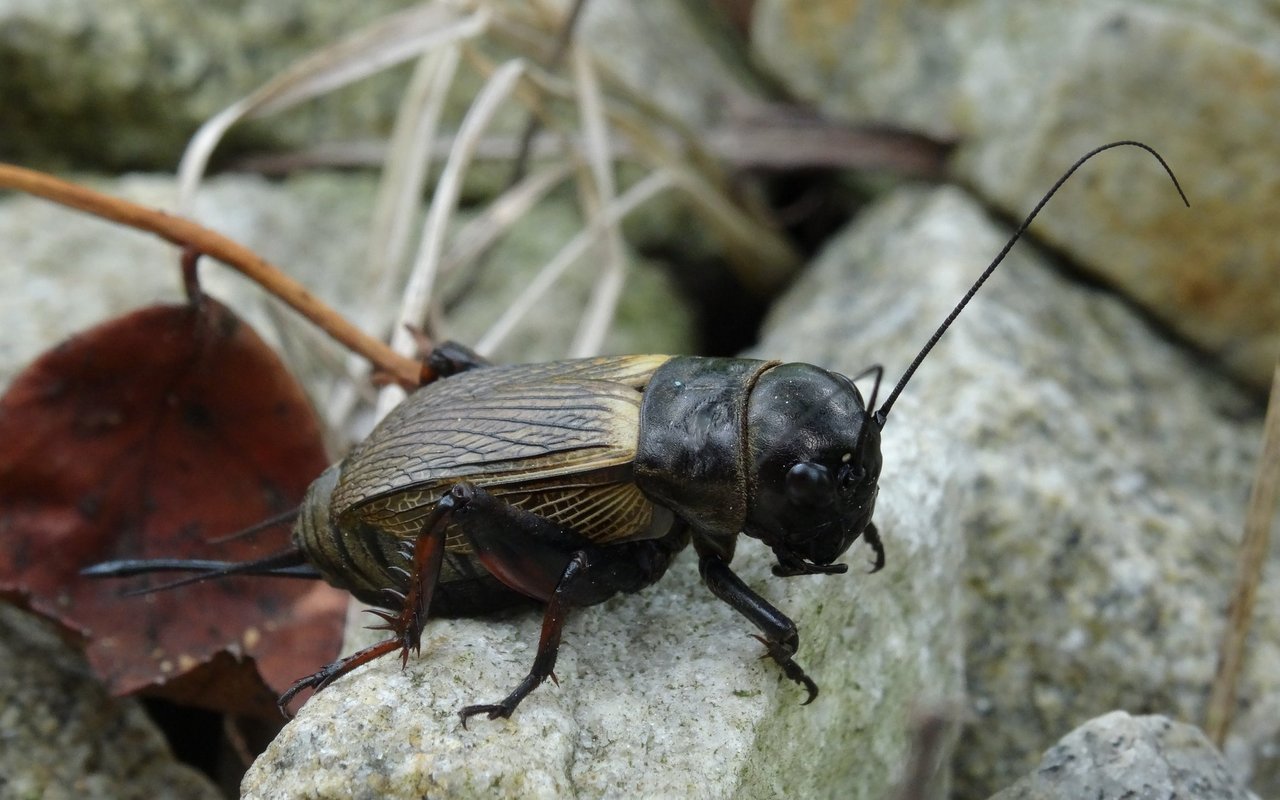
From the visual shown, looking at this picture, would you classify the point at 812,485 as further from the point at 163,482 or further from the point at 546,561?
the point at 163,482

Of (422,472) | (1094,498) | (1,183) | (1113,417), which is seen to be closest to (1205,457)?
(1113,417)

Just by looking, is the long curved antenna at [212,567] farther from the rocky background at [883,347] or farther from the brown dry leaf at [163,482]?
the rocky background at [883,347]

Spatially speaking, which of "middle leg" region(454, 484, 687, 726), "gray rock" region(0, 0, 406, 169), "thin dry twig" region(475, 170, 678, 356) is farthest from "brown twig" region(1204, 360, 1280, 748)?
"gray rock" region(0, 0, 406, 169)

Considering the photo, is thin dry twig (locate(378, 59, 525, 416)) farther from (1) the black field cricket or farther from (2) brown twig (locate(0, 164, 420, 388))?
(1) the black field cricket

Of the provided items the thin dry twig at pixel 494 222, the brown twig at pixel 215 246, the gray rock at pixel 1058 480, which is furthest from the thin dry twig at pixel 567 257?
the gray rock at pixel 1058 480

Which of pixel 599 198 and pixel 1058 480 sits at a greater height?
pixel 599 198

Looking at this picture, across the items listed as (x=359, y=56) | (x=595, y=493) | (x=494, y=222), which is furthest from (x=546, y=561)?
(x=359, y=56)
